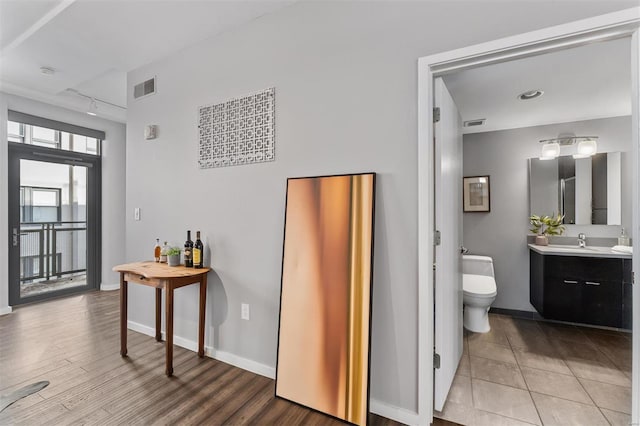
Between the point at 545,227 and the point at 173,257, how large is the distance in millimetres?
4256

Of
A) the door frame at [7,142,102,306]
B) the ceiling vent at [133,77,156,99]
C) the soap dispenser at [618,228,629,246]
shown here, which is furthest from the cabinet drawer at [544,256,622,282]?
the door frame at [7,142,102,306]

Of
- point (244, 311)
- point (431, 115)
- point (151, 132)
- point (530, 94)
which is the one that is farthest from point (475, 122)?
point (151, 132)

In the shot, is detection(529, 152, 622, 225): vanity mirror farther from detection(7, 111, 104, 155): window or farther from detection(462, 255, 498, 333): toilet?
detection(7, 111, 104, 155): window

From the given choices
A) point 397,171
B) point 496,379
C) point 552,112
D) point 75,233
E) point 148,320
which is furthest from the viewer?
point 75,233

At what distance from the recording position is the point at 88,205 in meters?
4.49

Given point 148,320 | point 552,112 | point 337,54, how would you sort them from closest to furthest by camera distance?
point 337,54 → point 148,320 → point 552,112

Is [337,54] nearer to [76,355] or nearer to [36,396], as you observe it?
[36,396]

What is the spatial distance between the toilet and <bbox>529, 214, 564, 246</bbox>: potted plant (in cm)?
65

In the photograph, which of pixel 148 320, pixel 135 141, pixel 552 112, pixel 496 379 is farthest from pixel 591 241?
pixel 135 141

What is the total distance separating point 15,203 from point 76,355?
8.52 feet

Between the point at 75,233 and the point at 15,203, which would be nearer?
the point at 15,203

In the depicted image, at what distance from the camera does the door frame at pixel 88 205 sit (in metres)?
3.68

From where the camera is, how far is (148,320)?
2.95 meters

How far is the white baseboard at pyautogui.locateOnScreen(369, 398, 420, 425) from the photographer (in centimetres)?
166
